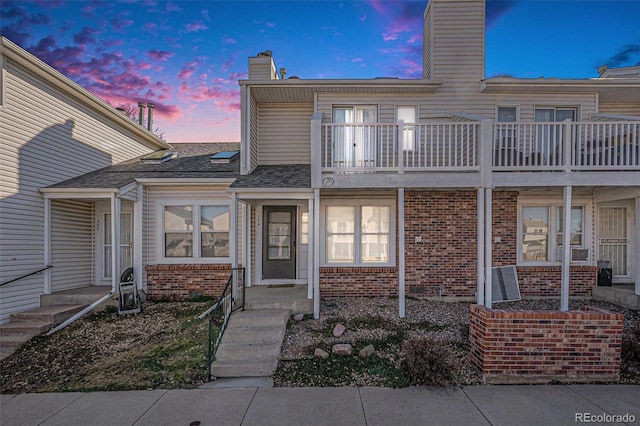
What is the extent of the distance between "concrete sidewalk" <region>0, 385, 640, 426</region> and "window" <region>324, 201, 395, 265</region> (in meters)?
4.47

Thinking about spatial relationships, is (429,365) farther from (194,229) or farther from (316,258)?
(194,229)

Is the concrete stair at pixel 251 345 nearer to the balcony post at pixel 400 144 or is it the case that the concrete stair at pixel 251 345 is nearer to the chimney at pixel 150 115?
the balcony post at pixel 400 144

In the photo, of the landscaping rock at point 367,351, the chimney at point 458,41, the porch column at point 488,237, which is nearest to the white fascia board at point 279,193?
the landscaping rock at point 367,351

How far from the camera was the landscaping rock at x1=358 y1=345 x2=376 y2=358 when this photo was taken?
4.87m

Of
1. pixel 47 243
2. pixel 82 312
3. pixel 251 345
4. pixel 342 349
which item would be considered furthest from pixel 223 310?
pixel 47 243

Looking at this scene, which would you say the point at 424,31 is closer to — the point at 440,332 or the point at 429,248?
the point at 429,248

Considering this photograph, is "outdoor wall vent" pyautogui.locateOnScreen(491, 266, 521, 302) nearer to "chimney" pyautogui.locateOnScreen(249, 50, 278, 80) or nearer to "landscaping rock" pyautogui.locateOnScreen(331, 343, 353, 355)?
"landscaping rock" pyautogui.locateOnScreen(331, 343, 353, 355)

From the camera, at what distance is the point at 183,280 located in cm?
846

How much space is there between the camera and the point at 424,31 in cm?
938

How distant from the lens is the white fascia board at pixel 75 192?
7504 mm

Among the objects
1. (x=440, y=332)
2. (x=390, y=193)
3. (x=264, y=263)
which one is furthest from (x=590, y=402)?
(x=264, y=263)

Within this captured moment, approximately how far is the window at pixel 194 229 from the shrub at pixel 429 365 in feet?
19.3

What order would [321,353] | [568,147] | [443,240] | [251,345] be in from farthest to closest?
[443,240] < [568,147] < [251,345] < [321,353]

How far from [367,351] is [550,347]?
2454 millimetres
